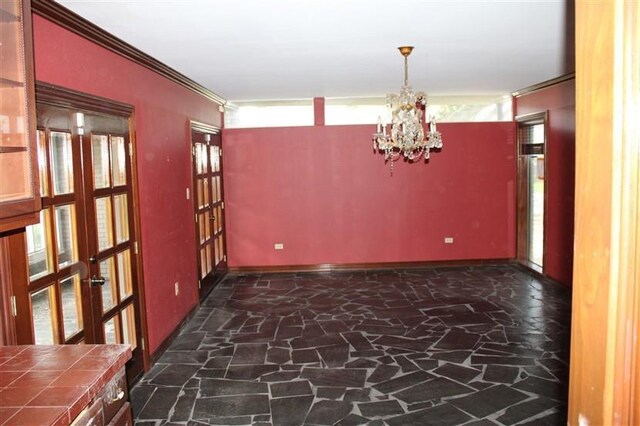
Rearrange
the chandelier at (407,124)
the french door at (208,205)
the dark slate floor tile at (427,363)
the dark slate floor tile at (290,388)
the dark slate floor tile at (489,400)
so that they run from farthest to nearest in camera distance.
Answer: the french door at (208,205) < the chandelier at (407,124) < the dark slate floor tile at (427,363) < the dark slate floor tile at (290,388) < the dark slate floor tile at (489,400)

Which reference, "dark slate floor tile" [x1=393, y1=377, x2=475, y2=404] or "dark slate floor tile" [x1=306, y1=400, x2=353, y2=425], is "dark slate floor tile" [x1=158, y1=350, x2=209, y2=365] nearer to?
"dark slate floor tile" [x1=306, y1=400, x2=353, y2=425]

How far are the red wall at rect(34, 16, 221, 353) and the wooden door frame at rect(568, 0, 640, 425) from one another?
3093mm

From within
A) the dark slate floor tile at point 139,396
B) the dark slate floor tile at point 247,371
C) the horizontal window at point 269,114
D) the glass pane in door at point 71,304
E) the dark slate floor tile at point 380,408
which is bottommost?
the dark slate floor tile at point 380,408

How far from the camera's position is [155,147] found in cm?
488

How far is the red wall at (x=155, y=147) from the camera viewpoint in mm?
3334

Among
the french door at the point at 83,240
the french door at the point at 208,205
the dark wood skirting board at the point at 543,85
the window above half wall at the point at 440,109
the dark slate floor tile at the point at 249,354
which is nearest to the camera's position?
the french door at the point at 83,240

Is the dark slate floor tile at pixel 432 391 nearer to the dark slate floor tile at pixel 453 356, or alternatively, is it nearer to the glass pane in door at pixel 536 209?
the dark slate floor tile at pixel 453 356

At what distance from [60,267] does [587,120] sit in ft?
10.6

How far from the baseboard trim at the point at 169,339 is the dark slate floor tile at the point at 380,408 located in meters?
2.06

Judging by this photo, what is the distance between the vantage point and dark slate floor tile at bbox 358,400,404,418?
3629 millimetres

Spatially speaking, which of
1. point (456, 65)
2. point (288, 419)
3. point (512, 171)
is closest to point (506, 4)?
point (456, 65)

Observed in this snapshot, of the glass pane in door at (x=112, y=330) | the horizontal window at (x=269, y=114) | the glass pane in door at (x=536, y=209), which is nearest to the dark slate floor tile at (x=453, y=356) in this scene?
the glass pane in door at (x=112, y=330)

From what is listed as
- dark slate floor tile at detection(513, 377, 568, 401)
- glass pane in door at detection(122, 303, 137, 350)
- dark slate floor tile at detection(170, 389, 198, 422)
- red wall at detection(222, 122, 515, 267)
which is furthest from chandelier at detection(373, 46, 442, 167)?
dark slate floor tile at detection(170, 389, 198, 422)

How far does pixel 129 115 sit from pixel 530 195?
20.4 ft
